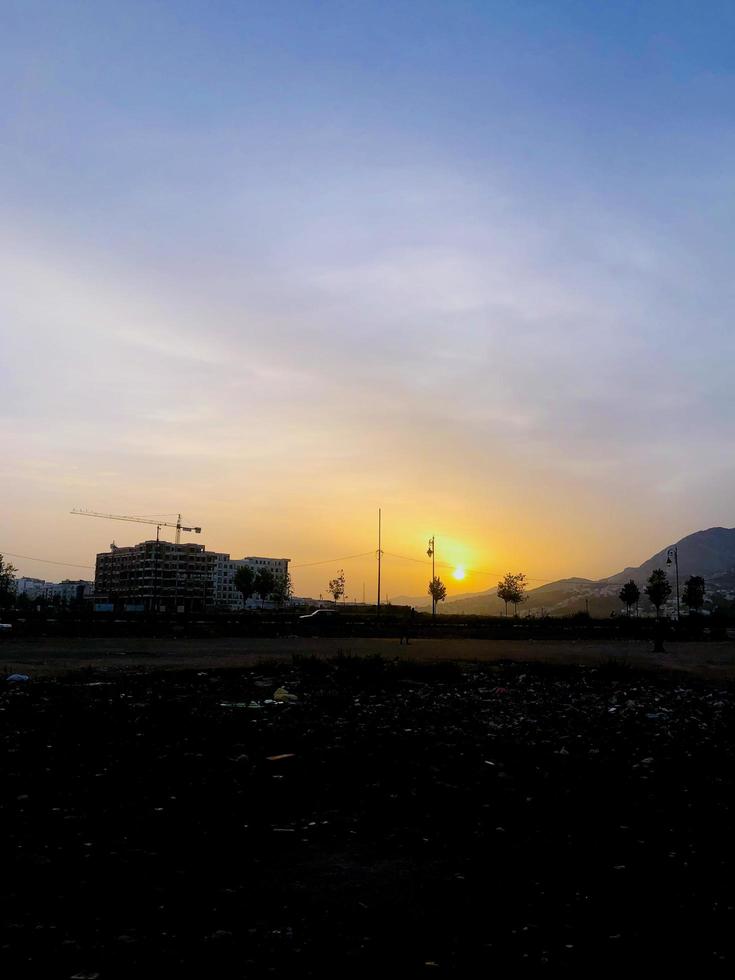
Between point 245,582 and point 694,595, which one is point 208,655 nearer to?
point 694,595

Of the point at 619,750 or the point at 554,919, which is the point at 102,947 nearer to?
the point at 554,919

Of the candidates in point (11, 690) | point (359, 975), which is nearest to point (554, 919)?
point (359, 975)

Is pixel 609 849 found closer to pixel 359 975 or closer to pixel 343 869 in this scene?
pixel 343 869

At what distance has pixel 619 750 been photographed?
845cm

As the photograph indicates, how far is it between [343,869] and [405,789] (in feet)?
6.47

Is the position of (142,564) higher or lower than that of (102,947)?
higher

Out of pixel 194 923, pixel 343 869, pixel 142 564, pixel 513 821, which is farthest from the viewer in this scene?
pixel 142 564

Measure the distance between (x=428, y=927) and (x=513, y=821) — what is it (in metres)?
2.06

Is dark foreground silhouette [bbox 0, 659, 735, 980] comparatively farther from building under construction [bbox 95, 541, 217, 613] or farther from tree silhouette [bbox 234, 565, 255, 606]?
building under construction [bbox 95, 541, 217, 613]

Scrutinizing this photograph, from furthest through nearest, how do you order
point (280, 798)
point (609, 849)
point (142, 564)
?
point (142, 564)
point (280, 798)
point (609, 849)

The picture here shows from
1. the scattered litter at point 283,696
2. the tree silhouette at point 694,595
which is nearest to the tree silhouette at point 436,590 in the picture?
the tree silhouette at point 694,595

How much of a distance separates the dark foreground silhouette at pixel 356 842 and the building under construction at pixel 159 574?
152 meters

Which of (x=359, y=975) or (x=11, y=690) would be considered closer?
(x=359, y=975)

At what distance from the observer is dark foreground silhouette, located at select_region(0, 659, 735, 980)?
3.67m
